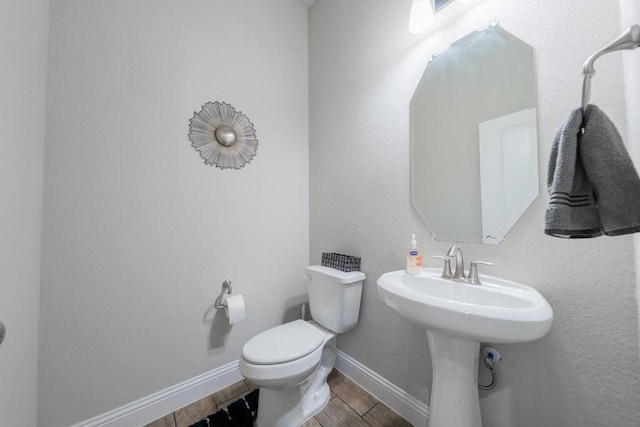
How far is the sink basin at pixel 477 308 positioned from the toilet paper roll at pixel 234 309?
35.1 inches

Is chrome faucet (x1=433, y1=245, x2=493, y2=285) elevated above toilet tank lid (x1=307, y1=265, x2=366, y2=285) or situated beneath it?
elevated above

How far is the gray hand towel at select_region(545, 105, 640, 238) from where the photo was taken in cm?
46

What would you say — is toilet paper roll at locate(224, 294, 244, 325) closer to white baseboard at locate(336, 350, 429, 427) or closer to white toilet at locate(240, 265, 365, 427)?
white toilet at locate(240, 265, 365, 427)

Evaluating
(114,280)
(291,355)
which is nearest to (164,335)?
(114,280)

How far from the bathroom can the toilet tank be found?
0.28ft

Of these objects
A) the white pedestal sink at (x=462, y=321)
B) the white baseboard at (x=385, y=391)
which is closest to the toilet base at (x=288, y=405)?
the white baseboard at (x=385, y=391)

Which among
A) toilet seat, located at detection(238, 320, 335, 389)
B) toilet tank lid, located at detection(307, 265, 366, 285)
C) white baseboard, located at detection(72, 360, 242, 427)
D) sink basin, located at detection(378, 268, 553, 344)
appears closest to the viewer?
sink basin, located at detection(378, 268, 553, 344)

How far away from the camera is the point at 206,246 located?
1.39 m

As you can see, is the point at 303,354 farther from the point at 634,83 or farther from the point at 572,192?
the point at 634,83

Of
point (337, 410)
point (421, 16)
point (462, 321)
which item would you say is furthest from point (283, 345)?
point (421, 16)

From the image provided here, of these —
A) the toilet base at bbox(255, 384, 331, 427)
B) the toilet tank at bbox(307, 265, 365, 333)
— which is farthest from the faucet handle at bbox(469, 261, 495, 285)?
the toilet base at bbox(255, 384, 331, 427)

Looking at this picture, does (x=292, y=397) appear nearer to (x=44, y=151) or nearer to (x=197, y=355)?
(x=197, y=355)

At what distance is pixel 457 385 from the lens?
2.72 feet

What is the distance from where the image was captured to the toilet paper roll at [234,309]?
4.36 feet
